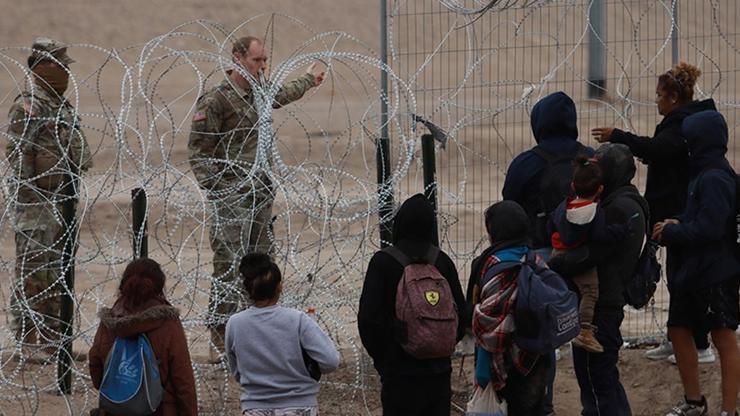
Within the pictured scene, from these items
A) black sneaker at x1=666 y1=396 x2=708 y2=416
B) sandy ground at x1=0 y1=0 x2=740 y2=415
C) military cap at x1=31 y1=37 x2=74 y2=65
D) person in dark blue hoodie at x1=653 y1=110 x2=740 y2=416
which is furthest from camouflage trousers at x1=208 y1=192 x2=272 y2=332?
black sneaker at x1=666 y1=396 x2=708 y2=416

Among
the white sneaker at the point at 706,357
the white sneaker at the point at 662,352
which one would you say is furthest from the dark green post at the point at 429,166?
the white sneaker at the point at 706,357

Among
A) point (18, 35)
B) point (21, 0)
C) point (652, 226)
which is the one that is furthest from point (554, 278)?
point (21, 0)

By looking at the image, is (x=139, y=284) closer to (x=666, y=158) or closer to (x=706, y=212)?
(x=706, y=212)

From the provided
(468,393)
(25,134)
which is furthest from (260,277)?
(25,134)

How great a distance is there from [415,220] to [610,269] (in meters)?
1.19

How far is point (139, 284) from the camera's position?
5367 mm

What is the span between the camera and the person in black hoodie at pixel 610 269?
628cm

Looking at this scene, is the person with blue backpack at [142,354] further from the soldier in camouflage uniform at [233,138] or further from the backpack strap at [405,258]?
the soldier in camouflage uniform at [233,138]

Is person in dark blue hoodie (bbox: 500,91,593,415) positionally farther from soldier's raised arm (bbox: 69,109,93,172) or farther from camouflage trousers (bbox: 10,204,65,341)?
camouflage trousers (bbox: 10,204,65,341)

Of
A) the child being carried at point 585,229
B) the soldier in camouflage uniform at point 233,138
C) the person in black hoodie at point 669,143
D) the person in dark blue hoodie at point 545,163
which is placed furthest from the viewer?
the soldier in camouflage uniform at point 233,138

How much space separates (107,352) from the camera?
5406 millimetres

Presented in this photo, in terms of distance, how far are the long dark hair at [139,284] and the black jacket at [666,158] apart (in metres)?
2.81

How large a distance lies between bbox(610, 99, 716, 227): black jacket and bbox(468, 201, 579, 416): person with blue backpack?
1.61 meters

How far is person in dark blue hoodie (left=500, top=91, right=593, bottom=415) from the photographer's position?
262 inches
